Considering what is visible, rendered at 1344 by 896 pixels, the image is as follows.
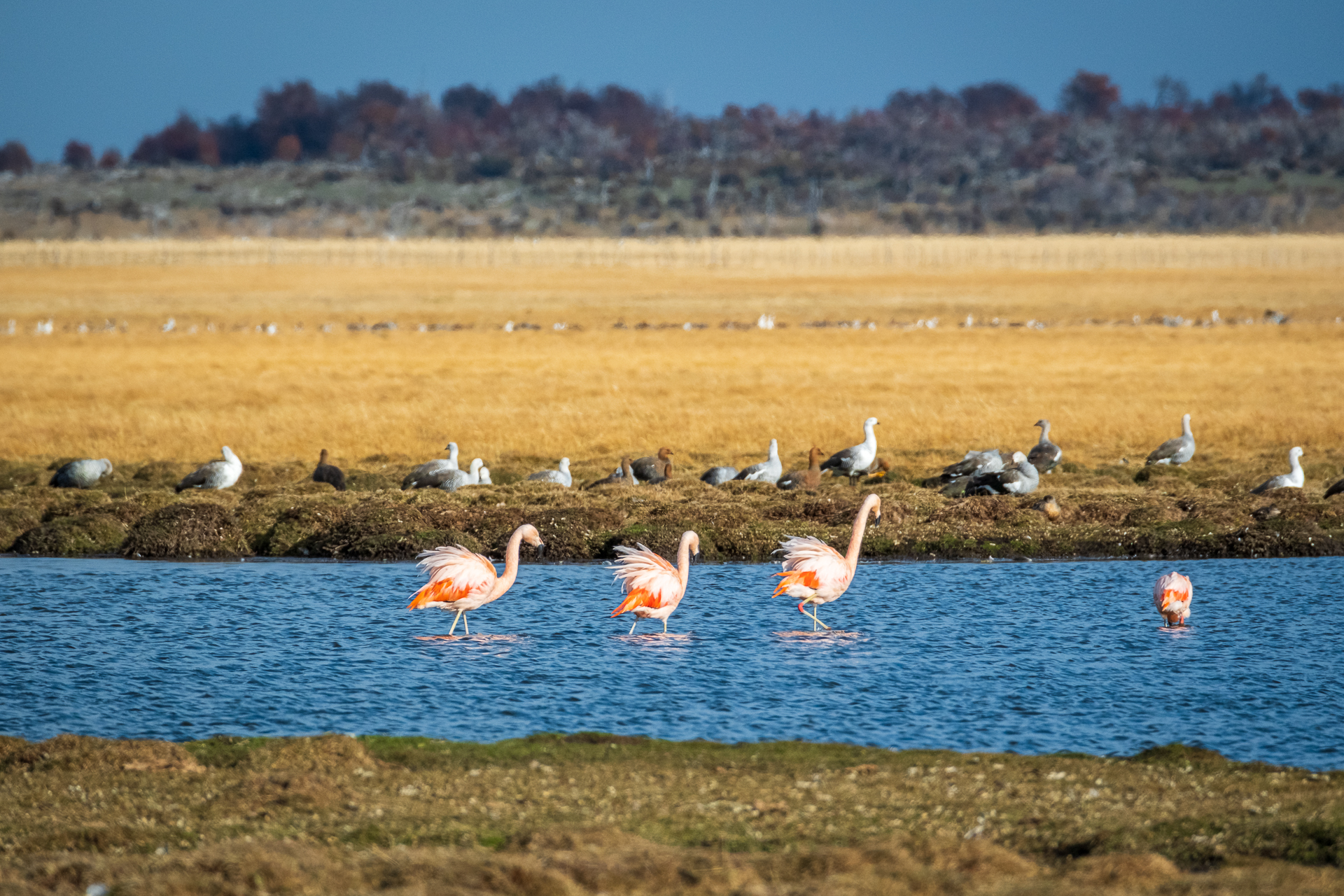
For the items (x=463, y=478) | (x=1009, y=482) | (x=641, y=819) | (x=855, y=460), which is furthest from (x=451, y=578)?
(x=855, y=460)

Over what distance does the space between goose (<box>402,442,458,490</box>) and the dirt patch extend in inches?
143

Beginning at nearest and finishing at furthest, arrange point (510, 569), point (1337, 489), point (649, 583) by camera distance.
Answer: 1. point (649, 583)
2. point (510, 569)
3. point (1337, 489)

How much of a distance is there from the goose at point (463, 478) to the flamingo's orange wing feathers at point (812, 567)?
27.4ft

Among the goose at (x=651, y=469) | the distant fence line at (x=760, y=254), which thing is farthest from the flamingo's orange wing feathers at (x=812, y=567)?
the distant fence line at (x=760, y=254)

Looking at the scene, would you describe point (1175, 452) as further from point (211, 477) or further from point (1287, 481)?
point (211, 477)

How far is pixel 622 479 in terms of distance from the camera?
72.8ft

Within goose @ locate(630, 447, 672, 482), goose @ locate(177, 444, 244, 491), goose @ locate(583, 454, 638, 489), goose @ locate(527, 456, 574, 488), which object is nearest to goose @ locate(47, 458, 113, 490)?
goose @ locate(177, 444, 244, 491)

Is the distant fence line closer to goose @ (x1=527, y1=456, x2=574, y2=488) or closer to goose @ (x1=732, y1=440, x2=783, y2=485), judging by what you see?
goose @ (x1=732, y1=440, x2=783, y2=485)

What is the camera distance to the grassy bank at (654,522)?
18094 mm

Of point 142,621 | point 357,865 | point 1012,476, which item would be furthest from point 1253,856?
point 1012,476

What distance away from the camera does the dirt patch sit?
18.2m

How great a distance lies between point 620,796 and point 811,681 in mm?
3716

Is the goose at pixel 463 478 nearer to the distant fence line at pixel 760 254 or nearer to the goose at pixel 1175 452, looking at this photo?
the goose at pixel 1175 452

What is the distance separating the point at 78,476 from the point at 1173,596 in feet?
52.7
